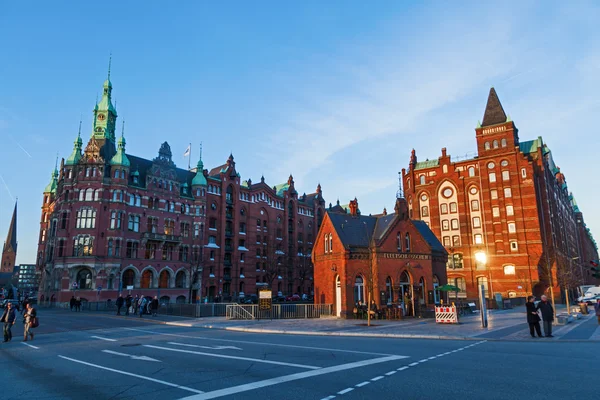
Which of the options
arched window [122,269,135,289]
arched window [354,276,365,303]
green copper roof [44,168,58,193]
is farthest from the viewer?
green copper roof [44,168,58,193]

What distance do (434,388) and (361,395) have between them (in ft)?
5.41

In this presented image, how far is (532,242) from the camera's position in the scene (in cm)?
5609

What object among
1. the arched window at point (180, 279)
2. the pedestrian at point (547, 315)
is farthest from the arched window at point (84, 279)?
the pedestrian at point (547, 315)

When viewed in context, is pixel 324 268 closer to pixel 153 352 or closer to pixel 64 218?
pixel 153 352

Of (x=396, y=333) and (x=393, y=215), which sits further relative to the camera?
(x=393, y=215)

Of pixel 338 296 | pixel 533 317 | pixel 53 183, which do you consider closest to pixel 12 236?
pixel 53 183

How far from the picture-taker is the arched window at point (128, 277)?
2195 inches

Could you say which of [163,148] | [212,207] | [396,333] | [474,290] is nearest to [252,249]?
[212,207]

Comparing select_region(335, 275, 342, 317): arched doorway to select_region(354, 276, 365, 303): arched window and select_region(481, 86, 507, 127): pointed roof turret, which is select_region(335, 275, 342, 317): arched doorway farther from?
select_region(481, 86, 507, 127): pointed roof turret

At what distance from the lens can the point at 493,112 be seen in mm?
63594

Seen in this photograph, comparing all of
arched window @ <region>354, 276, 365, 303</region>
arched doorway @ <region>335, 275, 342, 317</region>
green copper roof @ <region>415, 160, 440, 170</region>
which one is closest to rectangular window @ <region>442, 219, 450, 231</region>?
green copper roof @ <region>415, 160, 440, 170</region>

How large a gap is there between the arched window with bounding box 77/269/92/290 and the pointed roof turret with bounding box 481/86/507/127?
63.1m

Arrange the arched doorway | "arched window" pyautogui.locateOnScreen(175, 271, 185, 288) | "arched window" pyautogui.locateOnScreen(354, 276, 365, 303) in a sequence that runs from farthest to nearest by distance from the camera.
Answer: "arched window" pyautogui.locateOnScreen(175, 271, 185, 288) → the arched doorway → "arched window" pyautogui.locateOnScreen(354, 276, 365, 303)

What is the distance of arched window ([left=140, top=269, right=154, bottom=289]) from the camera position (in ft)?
188
